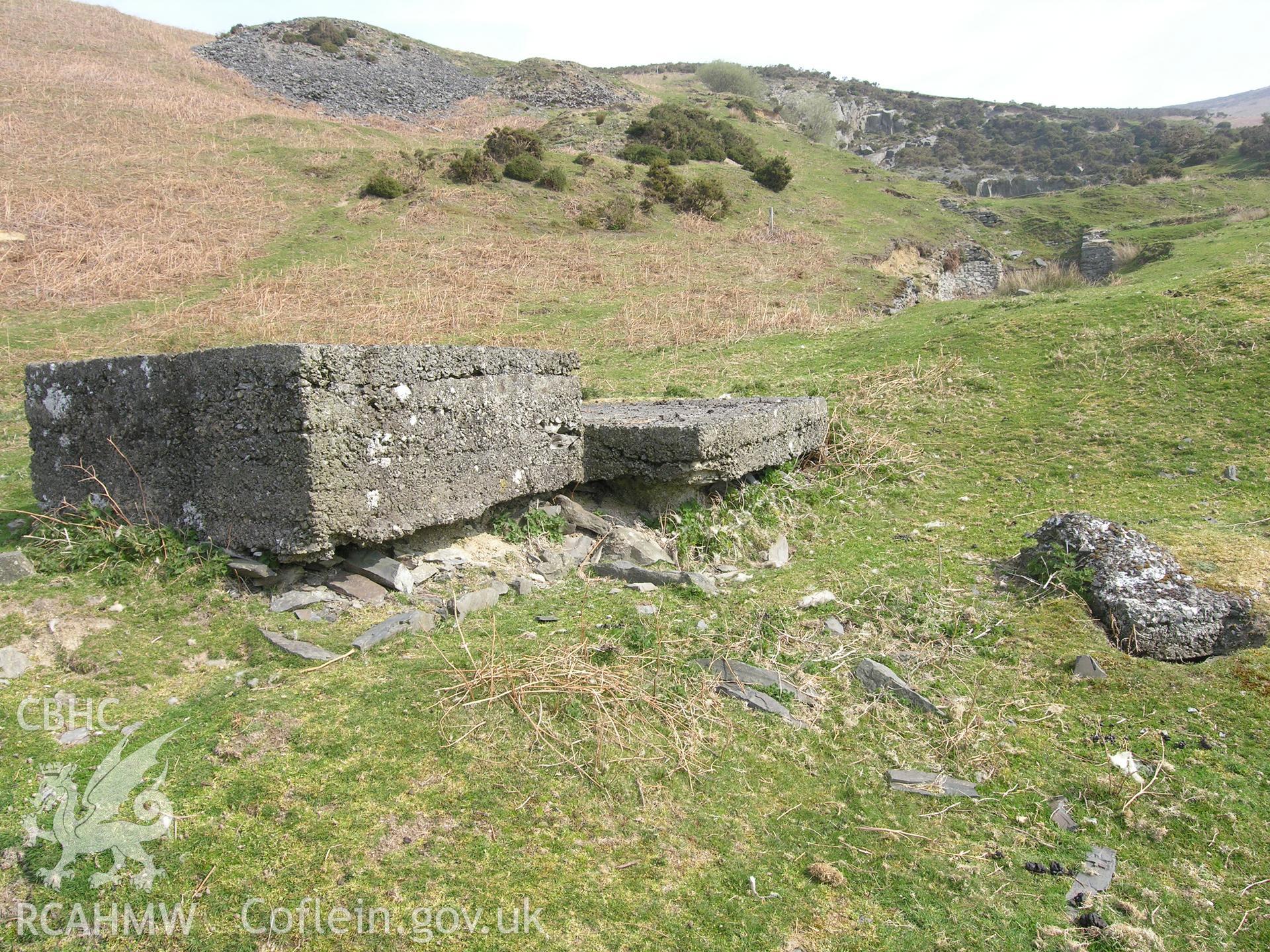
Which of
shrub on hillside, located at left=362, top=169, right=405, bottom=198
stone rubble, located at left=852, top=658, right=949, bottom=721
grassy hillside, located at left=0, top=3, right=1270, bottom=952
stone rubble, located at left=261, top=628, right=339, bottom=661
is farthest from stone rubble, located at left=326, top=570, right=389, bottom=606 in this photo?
shrub on hillside, located at left=362, top=169, right=405, bottom=198

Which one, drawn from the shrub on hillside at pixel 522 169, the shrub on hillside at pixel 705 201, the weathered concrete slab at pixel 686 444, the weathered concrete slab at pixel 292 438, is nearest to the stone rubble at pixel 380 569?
the weathered concrete slab at pixel 292 438

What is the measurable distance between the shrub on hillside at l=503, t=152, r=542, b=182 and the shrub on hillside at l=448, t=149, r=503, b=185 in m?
0.54

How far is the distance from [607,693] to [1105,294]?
450 inches

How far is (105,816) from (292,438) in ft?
7.36

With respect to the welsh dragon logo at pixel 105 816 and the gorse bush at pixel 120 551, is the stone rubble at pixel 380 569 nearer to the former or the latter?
the gorse bush at pixel 120 551

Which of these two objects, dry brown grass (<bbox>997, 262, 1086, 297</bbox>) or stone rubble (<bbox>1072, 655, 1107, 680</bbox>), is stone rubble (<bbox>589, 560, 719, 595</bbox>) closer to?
stone rubble (<bbox>1072, 655, 1107, 680</bbox>)

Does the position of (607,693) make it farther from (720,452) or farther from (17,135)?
(17,135)

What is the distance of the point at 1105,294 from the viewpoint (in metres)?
11.9

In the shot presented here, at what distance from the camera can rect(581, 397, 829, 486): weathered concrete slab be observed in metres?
6.41

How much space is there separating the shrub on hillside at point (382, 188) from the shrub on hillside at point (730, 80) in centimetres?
5320

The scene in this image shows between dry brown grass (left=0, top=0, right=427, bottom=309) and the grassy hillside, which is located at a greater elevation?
dry brown grass (left=0, top=0, right=427, bottom=309)

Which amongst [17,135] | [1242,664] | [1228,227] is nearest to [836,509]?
[1242,664]

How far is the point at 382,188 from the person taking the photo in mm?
26875

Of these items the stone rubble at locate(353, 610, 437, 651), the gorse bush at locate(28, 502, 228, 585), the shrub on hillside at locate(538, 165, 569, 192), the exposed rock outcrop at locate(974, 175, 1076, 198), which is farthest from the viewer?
the exposed rock outcrop at locate(974, 175, 1076, 198)
